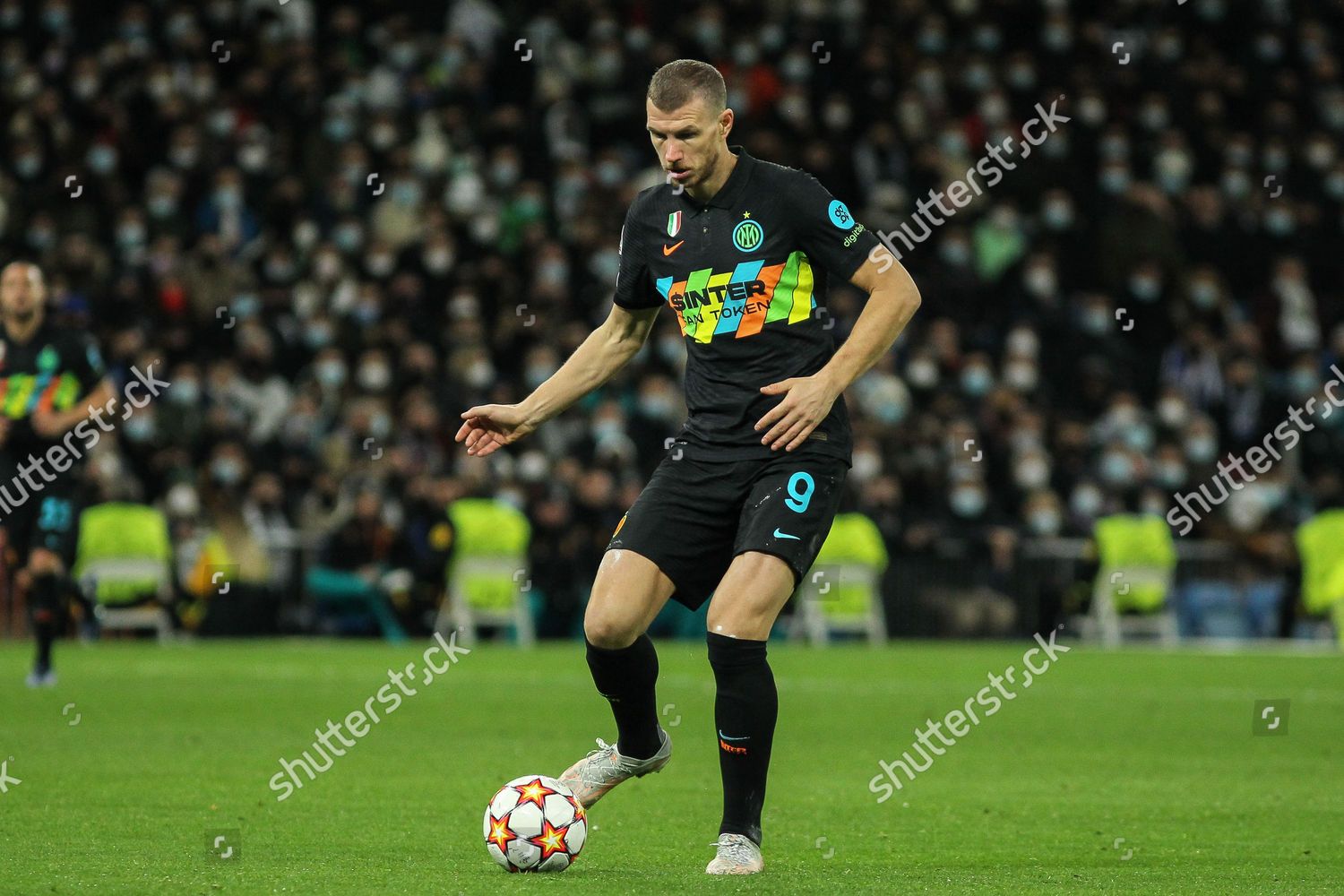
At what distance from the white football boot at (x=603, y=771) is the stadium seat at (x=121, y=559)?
12.7m

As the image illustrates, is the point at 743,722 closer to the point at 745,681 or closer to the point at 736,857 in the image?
the point at 745,681

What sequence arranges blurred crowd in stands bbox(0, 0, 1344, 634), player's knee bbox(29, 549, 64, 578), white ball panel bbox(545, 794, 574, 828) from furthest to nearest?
blurred crowd in stands bbox(0, 0, 1344, 634)
player's knee bbox(29, 549, 64, 578)
white ball panel bbox(545, 794, 574, 828)

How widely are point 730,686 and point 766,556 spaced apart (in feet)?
1.31

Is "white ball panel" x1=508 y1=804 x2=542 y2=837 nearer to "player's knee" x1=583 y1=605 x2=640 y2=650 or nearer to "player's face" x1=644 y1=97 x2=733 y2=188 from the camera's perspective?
"player's knee" x1=583 y1=605 x2=640 y2=650

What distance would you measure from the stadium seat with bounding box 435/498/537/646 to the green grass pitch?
3547 mm

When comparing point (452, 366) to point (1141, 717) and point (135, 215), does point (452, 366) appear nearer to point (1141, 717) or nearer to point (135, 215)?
point (135, 215)

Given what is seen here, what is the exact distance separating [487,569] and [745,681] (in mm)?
13661

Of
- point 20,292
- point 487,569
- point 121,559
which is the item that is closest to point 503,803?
point 20,292

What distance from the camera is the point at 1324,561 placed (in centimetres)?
1981

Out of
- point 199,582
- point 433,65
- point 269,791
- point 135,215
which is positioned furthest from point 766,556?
point 433,65

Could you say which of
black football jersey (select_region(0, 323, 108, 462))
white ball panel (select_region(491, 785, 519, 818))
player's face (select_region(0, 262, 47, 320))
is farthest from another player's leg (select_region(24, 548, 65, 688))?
white ball panel (select_region(491, 785, 519, 818))

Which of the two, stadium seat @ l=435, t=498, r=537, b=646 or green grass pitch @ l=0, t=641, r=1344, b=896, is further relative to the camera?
stadium seat @ l=435, t=498, r=537, b=646

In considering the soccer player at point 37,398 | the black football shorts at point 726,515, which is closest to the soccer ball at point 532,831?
the black football shorts at point 726,515

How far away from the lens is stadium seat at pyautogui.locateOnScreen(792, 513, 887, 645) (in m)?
20.1
